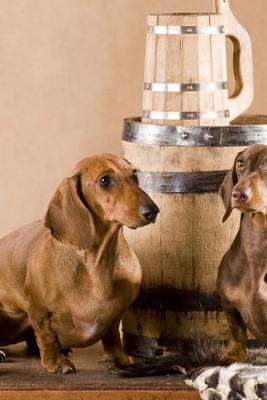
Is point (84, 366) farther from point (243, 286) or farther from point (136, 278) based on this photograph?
point (243, 286)

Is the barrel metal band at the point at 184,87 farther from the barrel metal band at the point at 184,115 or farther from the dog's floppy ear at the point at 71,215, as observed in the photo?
the dog's floppy ear at the point at 71,215

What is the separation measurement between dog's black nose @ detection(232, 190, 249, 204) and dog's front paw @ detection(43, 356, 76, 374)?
64 cm

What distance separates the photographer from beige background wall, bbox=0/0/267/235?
4.29 metres

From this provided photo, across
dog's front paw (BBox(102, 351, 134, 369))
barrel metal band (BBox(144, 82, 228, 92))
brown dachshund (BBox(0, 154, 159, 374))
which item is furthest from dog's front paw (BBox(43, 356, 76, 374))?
barrel metal band (BBox(144, 82, 228, 92))

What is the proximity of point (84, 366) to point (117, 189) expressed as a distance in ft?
1.75

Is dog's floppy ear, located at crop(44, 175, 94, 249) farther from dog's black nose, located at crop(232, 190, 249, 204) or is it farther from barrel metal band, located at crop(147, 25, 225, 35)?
barrel metal band, located at crop(147, 25, 225, 35)

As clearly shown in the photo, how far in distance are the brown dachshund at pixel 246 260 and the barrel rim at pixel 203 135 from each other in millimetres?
231

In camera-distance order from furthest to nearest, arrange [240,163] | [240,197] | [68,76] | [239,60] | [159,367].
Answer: [68,76] → [239,60] → [159,367] → [240,163] → [240,197]

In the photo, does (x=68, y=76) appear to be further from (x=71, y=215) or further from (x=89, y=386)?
(x=89, y=386)

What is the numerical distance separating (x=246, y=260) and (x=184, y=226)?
27 cm

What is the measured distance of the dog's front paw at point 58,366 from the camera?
125 inches

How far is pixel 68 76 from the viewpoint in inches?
171

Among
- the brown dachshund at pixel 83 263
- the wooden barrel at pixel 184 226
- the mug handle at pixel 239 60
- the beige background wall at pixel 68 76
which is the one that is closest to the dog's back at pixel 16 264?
the brown dachshund at pixel 83 263

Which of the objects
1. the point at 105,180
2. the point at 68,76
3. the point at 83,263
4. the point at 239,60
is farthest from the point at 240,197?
the point at 68,76
